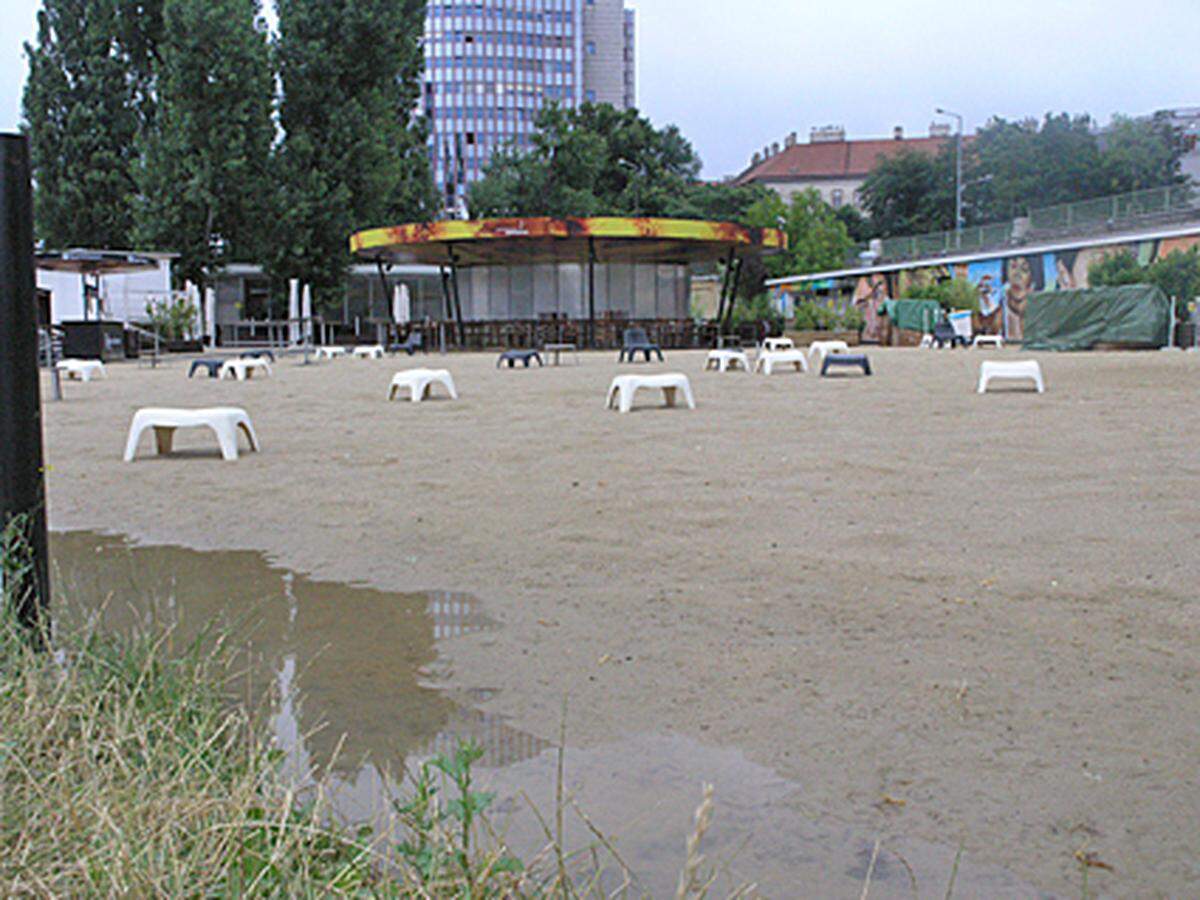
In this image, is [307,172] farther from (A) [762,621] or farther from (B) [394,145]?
(A) [762,621]

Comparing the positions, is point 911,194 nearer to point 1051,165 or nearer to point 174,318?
point 1051,165

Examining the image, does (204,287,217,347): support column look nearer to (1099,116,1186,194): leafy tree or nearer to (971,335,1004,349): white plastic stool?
(971,335,1004,349): white plastic stool

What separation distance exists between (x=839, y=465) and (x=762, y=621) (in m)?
4.07

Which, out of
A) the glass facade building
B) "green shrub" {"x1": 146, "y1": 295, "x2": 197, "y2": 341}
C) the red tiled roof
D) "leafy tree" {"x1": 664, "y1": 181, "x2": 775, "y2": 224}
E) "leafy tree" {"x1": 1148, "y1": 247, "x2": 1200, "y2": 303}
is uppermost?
the glass facade building

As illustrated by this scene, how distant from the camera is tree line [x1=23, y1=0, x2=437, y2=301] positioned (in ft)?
125

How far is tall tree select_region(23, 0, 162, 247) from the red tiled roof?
72515mm

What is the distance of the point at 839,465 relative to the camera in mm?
8289

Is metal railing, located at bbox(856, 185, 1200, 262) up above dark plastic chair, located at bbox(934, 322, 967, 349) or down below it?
above

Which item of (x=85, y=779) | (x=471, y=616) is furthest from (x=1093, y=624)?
(x=85, y=779)

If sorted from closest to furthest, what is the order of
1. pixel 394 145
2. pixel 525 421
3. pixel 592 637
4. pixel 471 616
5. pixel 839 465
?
1. pixel 592 637
2. pixel 471 616
3. pixel 839 465
4. pixel 525 421
5. pixel 394 145

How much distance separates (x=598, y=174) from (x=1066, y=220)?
28813mm

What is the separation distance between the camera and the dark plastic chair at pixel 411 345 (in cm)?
3578

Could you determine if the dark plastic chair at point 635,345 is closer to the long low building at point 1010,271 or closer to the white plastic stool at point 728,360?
the white plastic stool at point 728,360

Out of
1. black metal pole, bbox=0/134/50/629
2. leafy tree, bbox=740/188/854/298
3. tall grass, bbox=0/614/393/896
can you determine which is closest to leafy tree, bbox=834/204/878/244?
leafy tree, bbox=740/188/854/298
